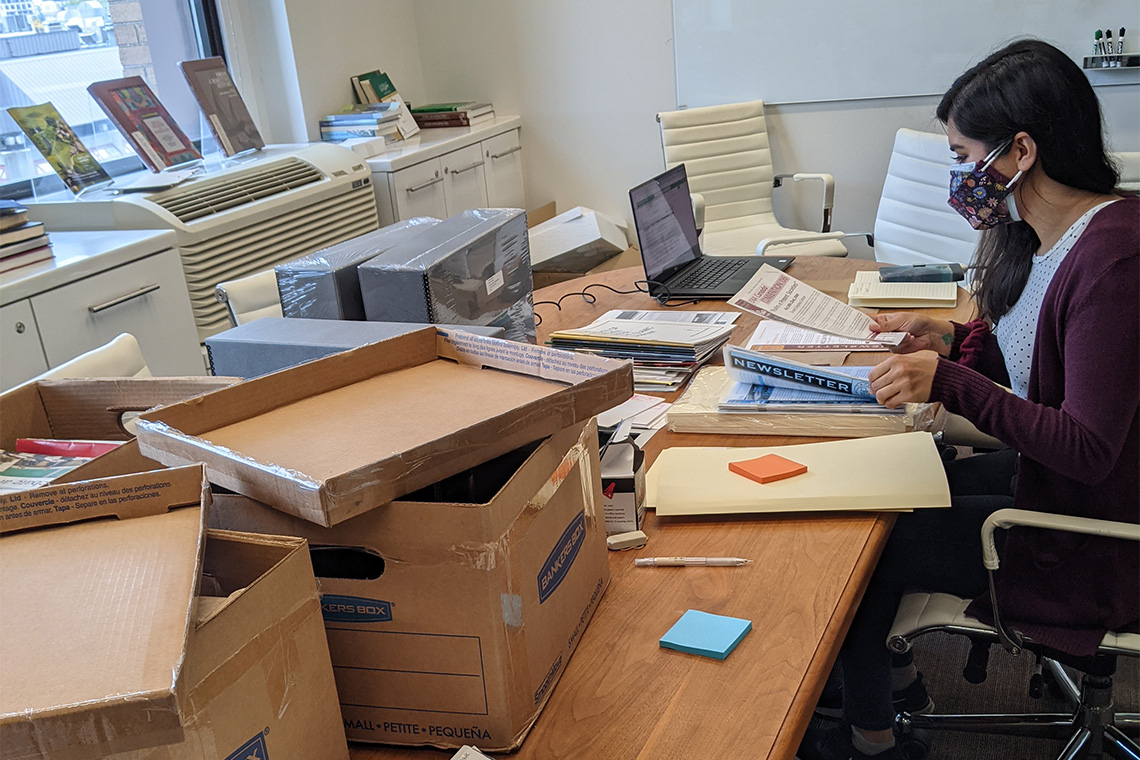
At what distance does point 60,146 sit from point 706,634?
2790mm

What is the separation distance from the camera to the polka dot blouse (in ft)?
4.83

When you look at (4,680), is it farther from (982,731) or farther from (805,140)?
(805,140)

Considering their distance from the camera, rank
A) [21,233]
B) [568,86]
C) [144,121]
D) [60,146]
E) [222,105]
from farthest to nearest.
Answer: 1. [568,86]
2. [222,105]
3. [144,121]
4. [60,146]
5. [21,233]

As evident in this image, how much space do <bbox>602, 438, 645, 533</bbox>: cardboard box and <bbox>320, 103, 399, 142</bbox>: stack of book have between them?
3014mm

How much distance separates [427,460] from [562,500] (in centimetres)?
19

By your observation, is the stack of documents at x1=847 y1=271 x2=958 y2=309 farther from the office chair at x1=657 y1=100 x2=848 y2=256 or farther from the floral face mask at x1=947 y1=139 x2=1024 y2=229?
→ the office chair at x1=657 y1=100 x2=848 y2=256

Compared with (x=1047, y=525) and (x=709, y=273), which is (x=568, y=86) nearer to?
(x=709, y=273)

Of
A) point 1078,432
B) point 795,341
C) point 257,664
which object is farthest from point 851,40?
point 257,664

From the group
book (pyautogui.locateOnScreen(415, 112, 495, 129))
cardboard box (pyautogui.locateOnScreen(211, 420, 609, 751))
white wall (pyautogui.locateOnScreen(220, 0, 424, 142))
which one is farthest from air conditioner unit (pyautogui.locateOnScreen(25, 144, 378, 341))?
cardboard box (pyautogui.locateOnScreen(211, 420, 609, 751))

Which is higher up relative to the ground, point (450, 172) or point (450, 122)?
point (450, 122)

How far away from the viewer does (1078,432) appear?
1311mm

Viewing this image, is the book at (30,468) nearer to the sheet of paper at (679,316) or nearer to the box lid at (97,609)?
the box lid at (97,609)

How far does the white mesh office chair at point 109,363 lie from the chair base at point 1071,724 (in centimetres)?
157

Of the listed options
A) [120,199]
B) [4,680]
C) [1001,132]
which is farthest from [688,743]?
[120,199]
